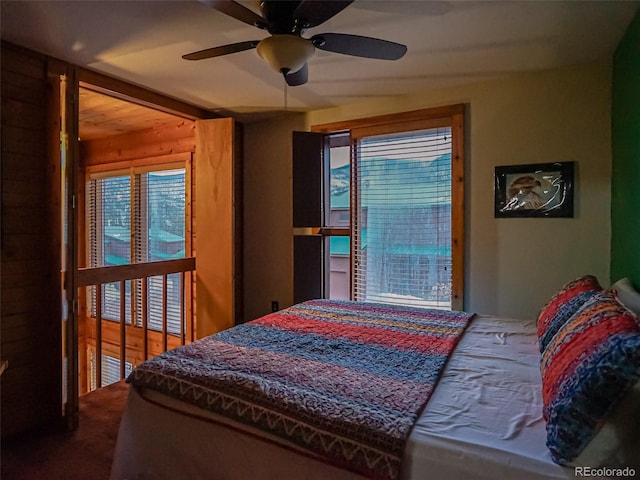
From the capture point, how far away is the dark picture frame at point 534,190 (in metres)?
2.63

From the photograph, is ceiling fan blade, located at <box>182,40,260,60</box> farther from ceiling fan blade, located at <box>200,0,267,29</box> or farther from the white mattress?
the white mattress

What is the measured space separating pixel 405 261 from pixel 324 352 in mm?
1757

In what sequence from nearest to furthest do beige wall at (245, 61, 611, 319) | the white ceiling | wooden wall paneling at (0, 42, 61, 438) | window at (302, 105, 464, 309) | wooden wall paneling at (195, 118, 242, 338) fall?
the white ceiling < wooden wall paneling at (0, 42, 61, 438) < beige wall at (245, 61, 611, 319) < window at (302, 105, 464, 309) < wooden wall paneling at (195, 118, 242, 338)

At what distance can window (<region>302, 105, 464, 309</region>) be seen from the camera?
3.04 m

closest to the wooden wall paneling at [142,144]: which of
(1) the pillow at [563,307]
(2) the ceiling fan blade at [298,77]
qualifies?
(2) the ceiling fan blade at [298,77]

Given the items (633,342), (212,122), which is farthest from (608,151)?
(212,122)

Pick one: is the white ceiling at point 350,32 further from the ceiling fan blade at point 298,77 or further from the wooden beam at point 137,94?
the ceiling fan blade at point 298,77

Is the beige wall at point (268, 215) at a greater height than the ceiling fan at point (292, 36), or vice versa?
the ceiling fan at point (292, 36)

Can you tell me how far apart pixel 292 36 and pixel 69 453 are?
2.52 meters

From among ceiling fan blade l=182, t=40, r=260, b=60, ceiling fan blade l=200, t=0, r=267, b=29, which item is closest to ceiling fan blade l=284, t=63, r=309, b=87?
ceiling fan blade l=182, t=40, r=260, b=60

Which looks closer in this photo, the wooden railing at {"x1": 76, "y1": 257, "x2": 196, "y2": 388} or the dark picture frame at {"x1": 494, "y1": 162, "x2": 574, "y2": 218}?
the dark picture frame at {"x1": 494, "y1": 162, "x2": 574, "y2": 218}

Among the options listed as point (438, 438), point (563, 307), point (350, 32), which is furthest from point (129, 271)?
point (563, 307)

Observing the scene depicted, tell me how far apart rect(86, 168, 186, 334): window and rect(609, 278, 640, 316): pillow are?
3822 millimetres

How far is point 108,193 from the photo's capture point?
4.79 metres
